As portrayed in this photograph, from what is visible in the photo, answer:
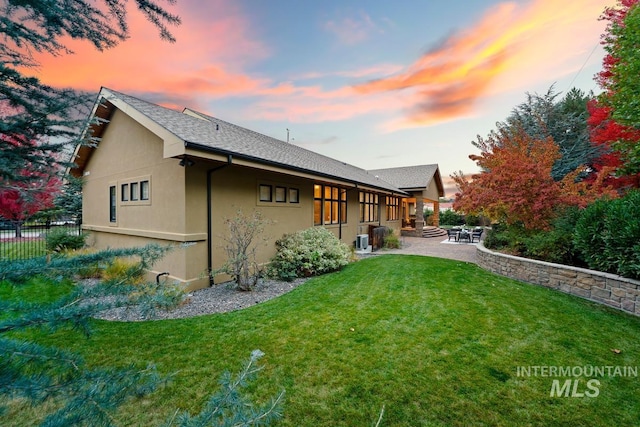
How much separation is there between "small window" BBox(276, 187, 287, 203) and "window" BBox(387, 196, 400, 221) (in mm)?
11743

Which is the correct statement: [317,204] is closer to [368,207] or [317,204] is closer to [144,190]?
[368,207]

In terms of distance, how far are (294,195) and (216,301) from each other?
493 centimetres

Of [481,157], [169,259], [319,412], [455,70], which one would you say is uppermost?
[455,70]

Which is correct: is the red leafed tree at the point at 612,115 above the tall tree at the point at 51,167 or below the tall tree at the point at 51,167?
above

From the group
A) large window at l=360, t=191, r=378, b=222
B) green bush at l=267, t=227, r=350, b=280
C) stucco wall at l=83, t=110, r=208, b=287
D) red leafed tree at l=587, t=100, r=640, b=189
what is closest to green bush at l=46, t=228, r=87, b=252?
stucco wall at l=83, t=110, r=208, b=287

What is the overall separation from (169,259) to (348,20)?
959 cm

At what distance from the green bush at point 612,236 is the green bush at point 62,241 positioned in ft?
50.8

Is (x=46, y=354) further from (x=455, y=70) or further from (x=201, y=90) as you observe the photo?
(x=455, y=70)

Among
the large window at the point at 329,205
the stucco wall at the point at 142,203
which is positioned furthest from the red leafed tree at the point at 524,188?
the stucco wall at the point at 142,203

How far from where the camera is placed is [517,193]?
26.2 ft

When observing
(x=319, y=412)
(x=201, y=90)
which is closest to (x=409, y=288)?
(x=319, y=412)

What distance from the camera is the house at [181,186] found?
664cm

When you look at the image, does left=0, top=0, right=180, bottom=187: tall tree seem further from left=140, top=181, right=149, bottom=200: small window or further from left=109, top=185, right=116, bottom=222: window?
left=109, top=185, right=116, bottom=222: window

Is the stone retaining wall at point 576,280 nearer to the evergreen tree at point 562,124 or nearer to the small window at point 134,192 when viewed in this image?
the evergreen tree at point 562,124
